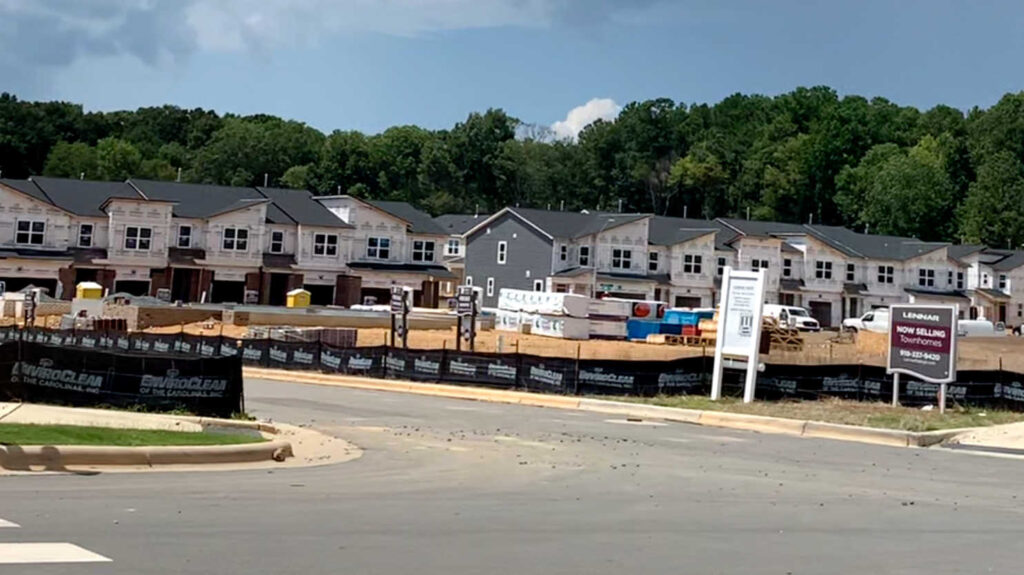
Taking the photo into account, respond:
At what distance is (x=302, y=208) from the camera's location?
3418 inches

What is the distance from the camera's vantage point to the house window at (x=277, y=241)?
83.4 meters

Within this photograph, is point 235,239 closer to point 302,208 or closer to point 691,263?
point 302,208

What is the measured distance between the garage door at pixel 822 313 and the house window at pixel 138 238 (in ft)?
168

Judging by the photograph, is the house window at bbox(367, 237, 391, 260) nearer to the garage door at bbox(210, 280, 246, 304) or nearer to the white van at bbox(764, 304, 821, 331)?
the garage door at bbox(210, 280, 246, 304)

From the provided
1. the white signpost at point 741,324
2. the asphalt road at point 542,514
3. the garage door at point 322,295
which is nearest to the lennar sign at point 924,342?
the white signpost at point 741,324

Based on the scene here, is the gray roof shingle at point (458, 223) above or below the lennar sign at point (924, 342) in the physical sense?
above

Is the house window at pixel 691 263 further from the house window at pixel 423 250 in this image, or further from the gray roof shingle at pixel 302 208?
the gray roof shingle at pixel 302 208

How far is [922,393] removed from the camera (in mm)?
31312

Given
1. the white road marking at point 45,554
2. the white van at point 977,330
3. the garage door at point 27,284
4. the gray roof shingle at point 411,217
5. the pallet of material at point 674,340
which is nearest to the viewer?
the white road marking at point 45,554

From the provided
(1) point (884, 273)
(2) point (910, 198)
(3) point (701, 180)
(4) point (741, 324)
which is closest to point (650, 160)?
(3) point (701, 180)

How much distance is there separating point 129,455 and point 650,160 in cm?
14493

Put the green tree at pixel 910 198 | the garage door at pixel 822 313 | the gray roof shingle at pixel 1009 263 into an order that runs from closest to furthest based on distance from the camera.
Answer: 1. the garage door at pixel 822 313
2. the gray roof shingle at pixel 1009 263
3. the green tree at pixel 910 198

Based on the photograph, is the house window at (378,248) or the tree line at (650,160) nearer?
the house window at (378,248)

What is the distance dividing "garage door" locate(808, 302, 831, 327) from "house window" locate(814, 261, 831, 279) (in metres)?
2.33
